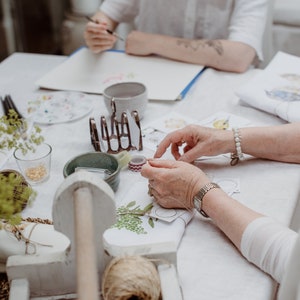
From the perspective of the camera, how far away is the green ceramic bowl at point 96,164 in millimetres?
1090

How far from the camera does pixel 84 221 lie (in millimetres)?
677

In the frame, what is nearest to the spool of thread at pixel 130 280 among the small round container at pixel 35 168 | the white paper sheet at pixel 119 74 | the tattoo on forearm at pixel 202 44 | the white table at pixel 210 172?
the white table at pixel 210 172

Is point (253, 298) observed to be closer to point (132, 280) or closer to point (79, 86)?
point (132, 280)

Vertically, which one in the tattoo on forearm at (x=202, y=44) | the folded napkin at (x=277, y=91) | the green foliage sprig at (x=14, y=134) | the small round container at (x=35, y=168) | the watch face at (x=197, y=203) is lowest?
the small round container at (x=35, y=168)

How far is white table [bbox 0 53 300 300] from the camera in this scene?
34.0 inches

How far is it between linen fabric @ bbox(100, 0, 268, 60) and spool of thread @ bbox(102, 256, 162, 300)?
116 cm

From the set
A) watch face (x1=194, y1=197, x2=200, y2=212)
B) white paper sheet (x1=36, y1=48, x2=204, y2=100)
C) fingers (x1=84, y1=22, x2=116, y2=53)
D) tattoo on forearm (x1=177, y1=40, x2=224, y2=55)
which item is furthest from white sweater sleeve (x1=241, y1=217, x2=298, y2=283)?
fingers (x1=84, y1=22, x2=116, y2=53)

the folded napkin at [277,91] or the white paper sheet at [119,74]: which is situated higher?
the folded napkin at [277,91]

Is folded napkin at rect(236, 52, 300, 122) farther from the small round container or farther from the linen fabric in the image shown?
the small round container

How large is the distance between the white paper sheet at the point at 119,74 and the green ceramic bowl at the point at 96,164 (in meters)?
0.44

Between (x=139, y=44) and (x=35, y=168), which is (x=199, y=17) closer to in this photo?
(x=139, y=44)

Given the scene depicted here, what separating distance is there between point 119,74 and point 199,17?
47cm

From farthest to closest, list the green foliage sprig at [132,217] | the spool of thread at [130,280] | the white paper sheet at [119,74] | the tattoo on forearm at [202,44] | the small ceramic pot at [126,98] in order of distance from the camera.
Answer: the tattoo on forearm at [202,44]
the white paper sheet at [119,74]
the small ceramic pot at [126,98]
the green foliage sprig at [132,217]
the spool of thread at [130,280]

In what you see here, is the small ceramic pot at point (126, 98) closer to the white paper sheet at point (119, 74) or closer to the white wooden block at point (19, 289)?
the white paper sheet at point (119, 74)
